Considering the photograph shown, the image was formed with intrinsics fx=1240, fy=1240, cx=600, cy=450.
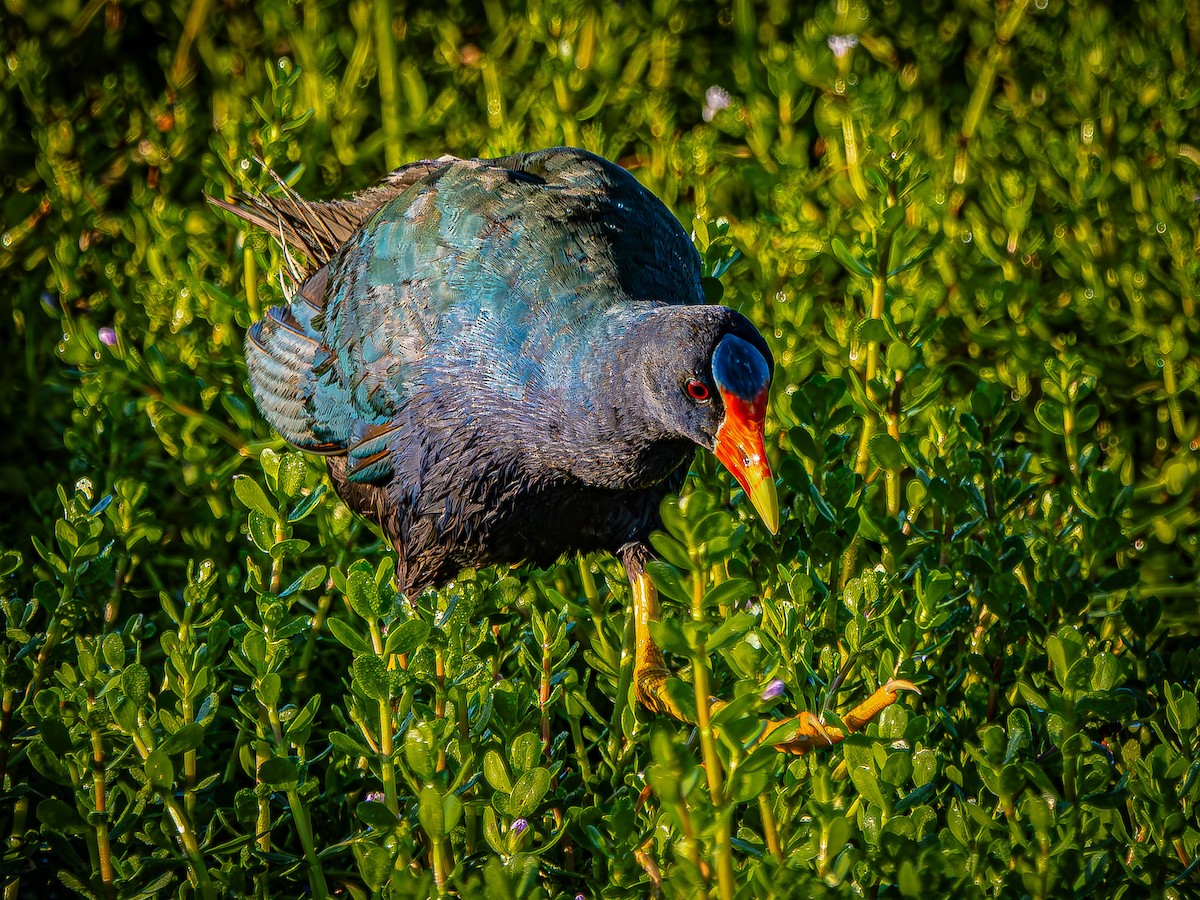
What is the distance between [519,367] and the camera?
95.3 inches

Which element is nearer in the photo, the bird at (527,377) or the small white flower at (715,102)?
the bird at (527,377)

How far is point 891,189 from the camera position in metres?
2.68

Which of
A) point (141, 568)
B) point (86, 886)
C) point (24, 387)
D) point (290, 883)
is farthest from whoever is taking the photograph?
point (24, 387)

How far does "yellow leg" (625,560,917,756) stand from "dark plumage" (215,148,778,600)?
0.14 meters

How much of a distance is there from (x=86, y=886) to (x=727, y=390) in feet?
4.41

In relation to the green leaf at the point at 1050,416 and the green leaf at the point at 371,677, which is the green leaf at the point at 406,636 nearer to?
the green leaf at the point at 371,677

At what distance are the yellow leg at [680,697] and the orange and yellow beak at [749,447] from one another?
1.11ft

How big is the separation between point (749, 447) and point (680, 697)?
694mm

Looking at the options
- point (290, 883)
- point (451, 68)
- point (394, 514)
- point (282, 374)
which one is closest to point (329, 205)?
point (282, 374)

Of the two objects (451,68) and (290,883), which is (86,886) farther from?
(451,68)

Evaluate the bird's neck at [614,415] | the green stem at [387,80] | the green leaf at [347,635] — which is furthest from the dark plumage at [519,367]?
the green stem at [387,80]

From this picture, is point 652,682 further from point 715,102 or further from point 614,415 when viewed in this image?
point 715,102

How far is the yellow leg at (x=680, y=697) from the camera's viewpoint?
1.60 metres

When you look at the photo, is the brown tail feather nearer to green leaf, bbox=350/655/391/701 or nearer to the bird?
the bird
